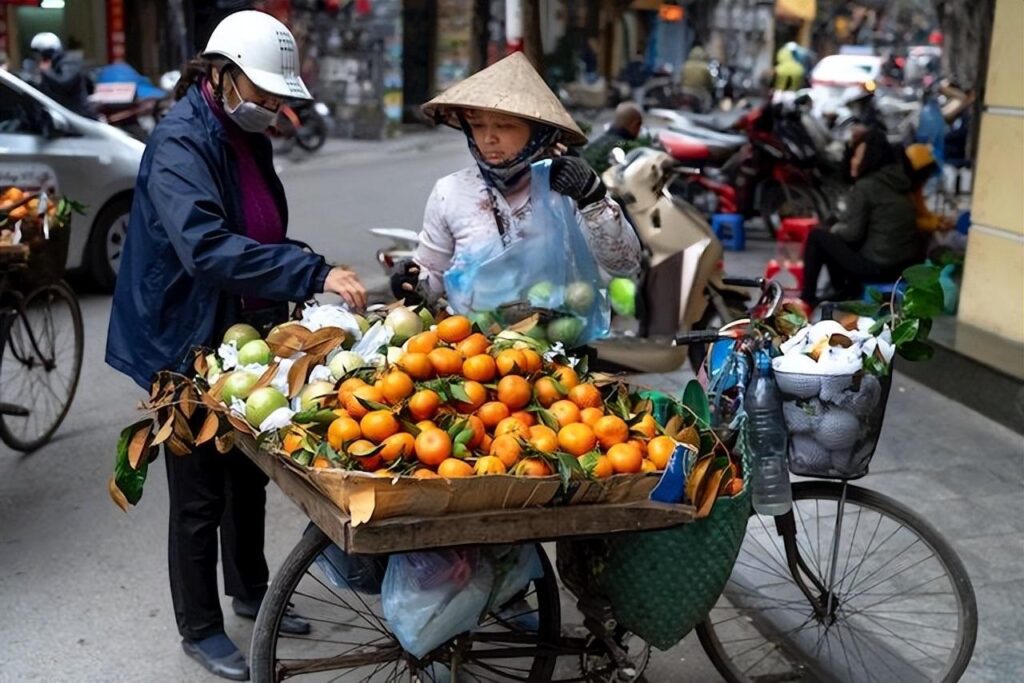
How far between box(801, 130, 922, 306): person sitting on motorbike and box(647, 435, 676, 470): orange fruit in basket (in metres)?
5.19

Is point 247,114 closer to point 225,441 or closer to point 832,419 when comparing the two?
point 225,441

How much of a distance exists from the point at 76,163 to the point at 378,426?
6879 millimetres

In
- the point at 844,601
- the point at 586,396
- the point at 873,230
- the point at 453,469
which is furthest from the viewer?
the point at 873,230

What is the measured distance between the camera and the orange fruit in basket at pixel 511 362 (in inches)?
117

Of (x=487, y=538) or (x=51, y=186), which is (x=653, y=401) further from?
(x=51, y=186)

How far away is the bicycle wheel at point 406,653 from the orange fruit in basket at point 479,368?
48 cm

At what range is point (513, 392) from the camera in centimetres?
289

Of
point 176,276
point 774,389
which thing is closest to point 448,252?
point 176,276

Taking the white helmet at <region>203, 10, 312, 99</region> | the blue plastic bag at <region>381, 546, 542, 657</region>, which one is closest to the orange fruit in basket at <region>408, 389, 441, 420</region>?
the blue plastic bag at <region>381, 546, 542, 657</region>

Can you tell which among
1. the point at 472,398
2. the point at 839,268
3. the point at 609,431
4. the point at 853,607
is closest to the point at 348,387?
the point at 472,398

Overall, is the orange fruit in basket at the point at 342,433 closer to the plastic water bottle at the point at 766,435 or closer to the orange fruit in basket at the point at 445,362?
the orange fruit in basket at the point at 445,362

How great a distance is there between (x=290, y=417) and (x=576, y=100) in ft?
89.8

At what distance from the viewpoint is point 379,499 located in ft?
8.36

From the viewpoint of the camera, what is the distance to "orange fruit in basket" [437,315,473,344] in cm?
309
